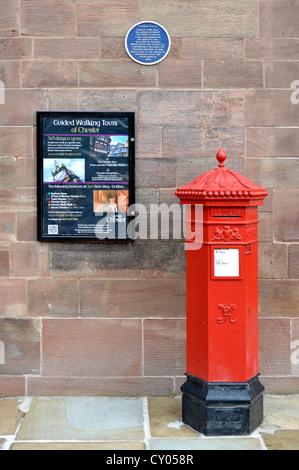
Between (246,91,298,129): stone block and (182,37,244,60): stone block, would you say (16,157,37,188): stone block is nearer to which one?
(182,37,244,60): stone block

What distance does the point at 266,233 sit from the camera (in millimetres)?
5051

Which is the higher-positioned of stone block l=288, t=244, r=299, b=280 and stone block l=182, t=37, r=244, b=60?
stone block l=182, t=37, r=244, b=60

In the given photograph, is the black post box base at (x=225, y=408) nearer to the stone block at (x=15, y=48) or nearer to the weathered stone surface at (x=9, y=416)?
the weathered stone surface at (x=9, y=416)

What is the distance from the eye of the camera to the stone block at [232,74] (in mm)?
4973

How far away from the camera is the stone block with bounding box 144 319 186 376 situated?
5047mm

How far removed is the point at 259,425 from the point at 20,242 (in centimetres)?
260

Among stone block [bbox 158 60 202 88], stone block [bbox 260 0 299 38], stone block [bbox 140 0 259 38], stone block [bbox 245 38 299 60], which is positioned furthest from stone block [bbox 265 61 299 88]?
stone block [bbox 158 60 202 88]

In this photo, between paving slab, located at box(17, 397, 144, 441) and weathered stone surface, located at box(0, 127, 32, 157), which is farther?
weathered stone surface, located at box(0, 127, 32, 157)

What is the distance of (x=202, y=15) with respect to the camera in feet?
16.2

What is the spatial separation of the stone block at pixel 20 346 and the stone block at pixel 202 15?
2968 millimetres

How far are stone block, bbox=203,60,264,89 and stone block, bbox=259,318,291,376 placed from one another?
7.08 feet

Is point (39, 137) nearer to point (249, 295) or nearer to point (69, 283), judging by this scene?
point (69, 283)

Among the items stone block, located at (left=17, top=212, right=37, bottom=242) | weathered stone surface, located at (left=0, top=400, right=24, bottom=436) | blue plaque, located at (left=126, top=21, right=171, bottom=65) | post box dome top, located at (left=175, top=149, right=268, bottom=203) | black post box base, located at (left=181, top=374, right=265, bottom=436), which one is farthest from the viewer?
stone block, located at (left=17, top=212, right=37, bottom=242)

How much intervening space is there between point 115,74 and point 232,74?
1.06 m
